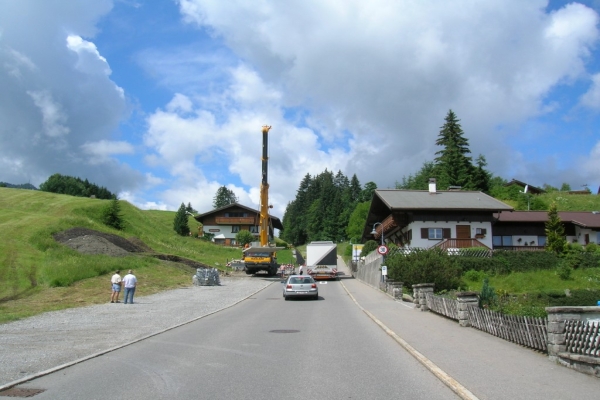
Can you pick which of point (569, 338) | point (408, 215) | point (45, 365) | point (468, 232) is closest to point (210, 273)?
point (408, 215)

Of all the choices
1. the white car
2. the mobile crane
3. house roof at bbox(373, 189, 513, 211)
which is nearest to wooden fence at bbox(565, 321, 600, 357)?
the white car

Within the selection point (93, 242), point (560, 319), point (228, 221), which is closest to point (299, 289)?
point (560, 319)

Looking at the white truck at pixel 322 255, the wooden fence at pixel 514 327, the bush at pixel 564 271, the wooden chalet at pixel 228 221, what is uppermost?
the wooden chalet at pixel 228 221

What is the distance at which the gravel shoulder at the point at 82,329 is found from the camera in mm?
9867

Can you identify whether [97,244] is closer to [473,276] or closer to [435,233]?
[435,233]

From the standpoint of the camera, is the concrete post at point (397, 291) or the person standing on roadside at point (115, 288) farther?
the concrete post at point (397, 291)

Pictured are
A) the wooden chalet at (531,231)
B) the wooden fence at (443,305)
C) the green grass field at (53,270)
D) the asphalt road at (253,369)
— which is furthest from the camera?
the wooden chalet at (531,231)

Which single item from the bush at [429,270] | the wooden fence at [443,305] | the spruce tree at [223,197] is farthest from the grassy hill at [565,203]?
the spruce tree at [223,197]

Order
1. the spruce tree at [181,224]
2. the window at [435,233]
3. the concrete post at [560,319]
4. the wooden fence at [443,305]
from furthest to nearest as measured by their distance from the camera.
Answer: the spruce tree at [181,224]
the window at [435,233]
the wooden fence at [443,305]
the concrete post at [560,319]

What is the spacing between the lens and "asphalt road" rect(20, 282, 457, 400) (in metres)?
7.36

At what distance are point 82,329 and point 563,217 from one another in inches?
1913

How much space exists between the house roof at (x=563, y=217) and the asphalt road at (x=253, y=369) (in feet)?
125

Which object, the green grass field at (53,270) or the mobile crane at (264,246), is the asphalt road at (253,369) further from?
the mobile crane at (264,246)

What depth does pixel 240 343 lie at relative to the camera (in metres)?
Answer: 12.1
